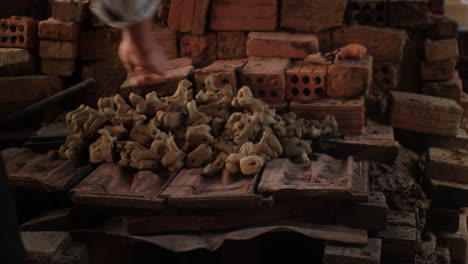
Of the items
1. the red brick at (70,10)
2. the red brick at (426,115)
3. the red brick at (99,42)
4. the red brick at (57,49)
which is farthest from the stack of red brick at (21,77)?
the red brick at (426,115)

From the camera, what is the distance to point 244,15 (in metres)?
5.98

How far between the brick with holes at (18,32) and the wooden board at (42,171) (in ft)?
6.03

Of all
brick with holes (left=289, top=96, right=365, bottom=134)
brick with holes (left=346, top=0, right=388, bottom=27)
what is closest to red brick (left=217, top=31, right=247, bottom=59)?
brick with holes (left=346, top=0, right=388, bottom=27)

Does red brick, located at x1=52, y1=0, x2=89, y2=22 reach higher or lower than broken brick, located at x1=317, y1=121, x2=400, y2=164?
higher

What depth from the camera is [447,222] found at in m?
5.10

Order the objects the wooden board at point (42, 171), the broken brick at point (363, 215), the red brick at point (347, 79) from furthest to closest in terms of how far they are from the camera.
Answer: the red brick at point (347, 79) < the wooden board at point (42, 171) < the broken brick at point (363, 215)

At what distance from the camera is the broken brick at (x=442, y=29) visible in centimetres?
602

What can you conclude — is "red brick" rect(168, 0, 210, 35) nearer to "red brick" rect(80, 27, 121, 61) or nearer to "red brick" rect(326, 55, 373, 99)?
"red brick" rect(80, 27, 121, 61)

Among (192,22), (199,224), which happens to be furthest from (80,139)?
(192,22)

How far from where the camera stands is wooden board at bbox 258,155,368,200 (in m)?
3.89

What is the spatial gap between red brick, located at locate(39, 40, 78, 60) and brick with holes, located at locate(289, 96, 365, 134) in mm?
2602

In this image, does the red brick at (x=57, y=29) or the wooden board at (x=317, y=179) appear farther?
the red brick at (x=57, y=29)

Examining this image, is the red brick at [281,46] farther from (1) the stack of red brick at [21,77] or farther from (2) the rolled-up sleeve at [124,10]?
(2) the rolled-up sleeve at [124,10]

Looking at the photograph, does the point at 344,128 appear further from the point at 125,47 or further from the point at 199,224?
the point at 125,47
